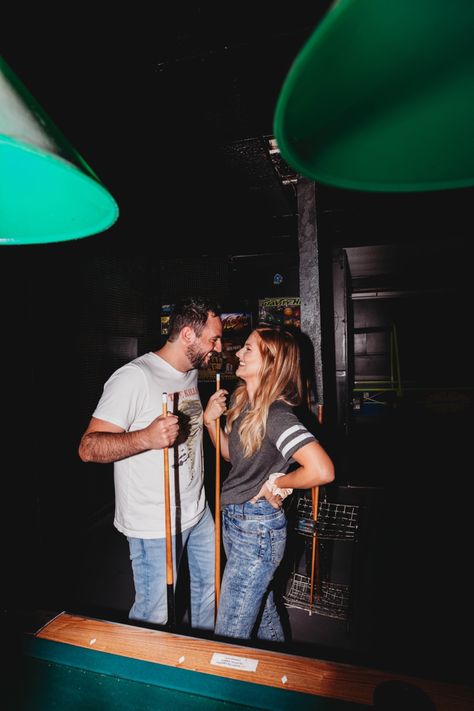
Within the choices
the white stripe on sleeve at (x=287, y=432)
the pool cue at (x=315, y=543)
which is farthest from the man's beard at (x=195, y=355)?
the pool cue at (x=315, y=543)

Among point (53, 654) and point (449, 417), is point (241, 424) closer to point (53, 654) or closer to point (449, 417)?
point (53, 654)

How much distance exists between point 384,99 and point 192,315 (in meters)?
1.81

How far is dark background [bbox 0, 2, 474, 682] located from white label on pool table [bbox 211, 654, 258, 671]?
211 cm

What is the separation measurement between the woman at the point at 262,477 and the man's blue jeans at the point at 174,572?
0.37 m

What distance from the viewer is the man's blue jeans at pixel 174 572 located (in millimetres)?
2090

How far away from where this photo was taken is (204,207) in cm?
429

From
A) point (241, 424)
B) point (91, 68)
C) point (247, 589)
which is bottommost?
point (247, 589)

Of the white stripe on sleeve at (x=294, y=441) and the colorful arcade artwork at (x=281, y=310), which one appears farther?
the colorful arcade artwork at (x=281, y=310)

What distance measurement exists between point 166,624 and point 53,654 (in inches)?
48.3

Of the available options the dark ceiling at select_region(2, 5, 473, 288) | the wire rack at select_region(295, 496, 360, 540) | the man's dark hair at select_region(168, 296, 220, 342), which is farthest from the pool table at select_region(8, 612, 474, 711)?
the dark ceiling at select_region(2, 5, 473, 288)

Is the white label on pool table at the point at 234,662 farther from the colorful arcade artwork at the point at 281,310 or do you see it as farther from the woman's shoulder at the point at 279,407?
the colorful arcade artwork at the point at 281,310

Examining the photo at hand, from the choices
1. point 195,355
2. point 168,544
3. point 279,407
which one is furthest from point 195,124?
point 168,544

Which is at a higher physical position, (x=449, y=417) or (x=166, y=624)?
(x=449, y=417)

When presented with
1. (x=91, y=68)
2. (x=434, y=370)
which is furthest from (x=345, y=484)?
(x=91, y=68)
